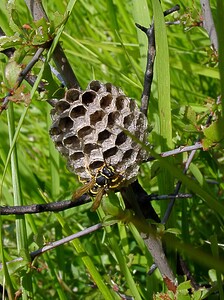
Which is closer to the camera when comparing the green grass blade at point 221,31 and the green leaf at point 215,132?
the green grass blade at point 221,31

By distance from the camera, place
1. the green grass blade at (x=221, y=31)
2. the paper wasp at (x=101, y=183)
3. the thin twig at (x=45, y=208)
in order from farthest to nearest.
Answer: the thin twig at (x=45, y=208), the paper wasp at (x=101, y=183), the green grass blade at (x=221, y=31)

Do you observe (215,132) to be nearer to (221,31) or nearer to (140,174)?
(221,31)

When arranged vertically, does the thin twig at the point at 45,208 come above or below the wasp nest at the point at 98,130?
below

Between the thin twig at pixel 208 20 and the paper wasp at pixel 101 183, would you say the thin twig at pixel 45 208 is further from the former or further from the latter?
the thin twig at pixel 208 20

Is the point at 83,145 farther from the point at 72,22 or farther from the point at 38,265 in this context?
the point at 72,22

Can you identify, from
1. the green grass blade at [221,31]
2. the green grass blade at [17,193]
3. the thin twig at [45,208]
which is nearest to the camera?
the green grass blade at [221,31]

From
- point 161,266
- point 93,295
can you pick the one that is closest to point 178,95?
point 93,295

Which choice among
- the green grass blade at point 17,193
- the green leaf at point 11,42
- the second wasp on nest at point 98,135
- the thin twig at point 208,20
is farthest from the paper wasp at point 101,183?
the thin twig at point 208,20
